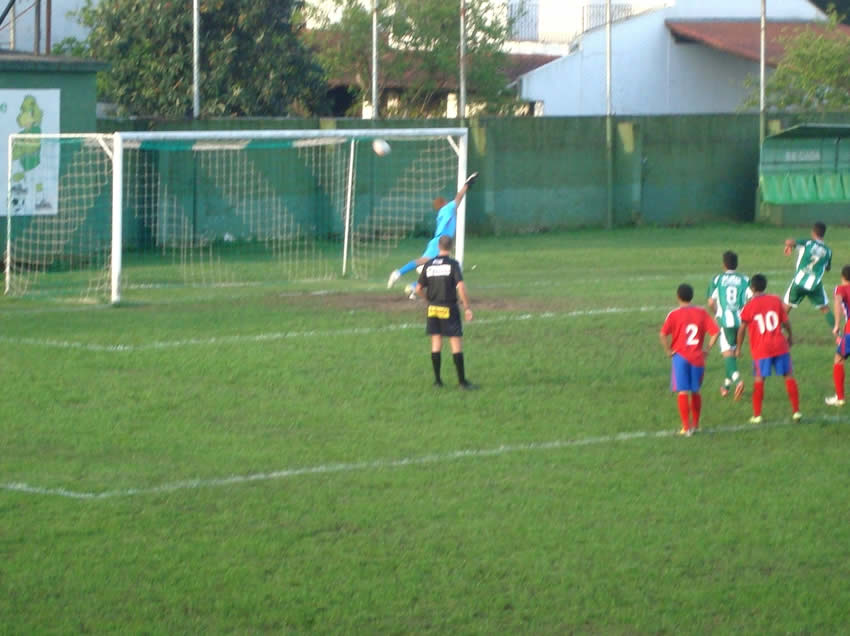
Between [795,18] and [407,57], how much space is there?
1540cm

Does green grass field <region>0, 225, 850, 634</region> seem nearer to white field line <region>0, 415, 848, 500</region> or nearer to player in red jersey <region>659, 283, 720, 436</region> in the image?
white field line <region>0, 415, 848, 500</region>

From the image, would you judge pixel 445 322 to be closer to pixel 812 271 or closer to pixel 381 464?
pixel 381 464

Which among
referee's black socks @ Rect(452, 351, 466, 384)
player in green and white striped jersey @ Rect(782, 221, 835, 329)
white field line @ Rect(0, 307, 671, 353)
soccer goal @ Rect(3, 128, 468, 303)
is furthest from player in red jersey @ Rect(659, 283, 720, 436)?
soccer goal @ Rect(3, 128, 468, 303)

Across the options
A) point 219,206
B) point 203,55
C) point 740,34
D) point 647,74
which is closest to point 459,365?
point 219,206

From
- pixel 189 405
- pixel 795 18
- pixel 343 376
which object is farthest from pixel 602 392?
pixel 795 18

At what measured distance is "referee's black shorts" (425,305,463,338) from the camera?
14.5m

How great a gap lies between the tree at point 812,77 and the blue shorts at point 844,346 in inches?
1125

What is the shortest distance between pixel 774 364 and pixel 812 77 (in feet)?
99.5

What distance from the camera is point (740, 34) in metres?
46.8

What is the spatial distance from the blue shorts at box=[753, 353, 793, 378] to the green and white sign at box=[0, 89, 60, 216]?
16560 mm

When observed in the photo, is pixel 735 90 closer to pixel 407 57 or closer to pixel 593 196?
pixel 407 57

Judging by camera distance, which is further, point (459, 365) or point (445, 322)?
point (445, 322)

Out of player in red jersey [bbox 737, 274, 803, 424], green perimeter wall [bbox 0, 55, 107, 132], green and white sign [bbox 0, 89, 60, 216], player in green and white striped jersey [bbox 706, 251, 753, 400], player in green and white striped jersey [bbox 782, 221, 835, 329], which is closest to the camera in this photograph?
player in red jersey [bbox 737, 274, 803, 424]

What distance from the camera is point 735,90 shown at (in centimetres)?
Answer: 4772
